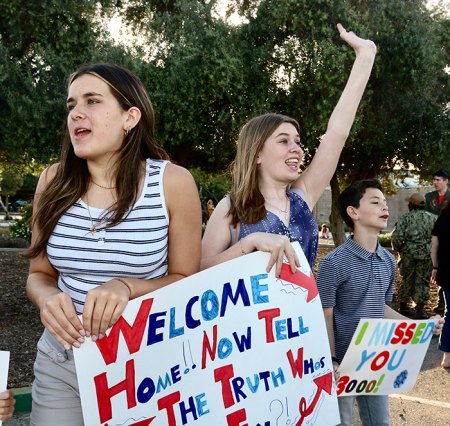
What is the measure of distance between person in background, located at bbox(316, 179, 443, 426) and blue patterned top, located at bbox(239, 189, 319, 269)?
541mm

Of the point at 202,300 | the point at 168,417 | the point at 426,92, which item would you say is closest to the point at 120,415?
the point at 168,417

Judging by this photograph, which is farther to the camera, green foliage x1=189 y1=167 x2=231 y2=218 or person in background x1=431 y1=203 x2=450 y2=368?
green foliage x1=189 y1=167 x2=231 y2=218

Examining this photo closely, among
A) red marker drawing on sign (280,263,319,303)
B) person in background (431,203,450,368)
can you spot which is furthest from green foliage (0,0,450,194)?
red marker drawing on sign (280,263,319,303)

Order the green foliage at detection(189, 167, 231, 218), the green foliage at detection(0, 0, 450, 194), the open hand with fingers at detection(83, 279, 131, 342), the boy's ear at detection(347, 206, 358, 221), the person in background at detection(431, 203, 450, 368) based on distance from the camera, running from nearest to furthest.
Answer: the open hand with fingers at detection(83, 279, 131, 342), the boy's ear at detection(347, 206, 358, 221), the person in background at detection(431, 203, 450, 368), the green foliage at detection(0, 0, 450, 194), the green foliage at detection(189, 167, 231, 218)

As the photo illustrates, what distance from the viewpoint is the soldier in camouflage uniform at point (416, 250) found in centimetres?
872

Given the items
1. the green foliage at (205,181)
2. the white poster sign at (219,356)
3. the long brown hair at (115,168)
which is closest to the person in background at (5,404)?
the white poster sign at (219,356)

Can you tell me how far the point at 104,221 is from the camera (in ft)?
6.41

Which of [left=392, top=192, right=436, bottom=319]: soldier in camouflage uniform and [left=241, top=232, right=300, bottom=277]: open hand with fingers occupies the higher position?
[left=241, top=232, right=300, bottom=277]: open hand with fingers

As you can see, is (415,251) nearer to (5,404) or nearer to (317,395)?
(317,395)

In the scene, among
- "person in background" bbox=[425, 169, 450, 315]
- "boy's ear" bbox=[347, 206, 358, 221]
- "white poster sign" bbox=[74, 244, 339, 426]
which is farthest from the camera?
"person in background" bbox=[425, 169, 450, 315]

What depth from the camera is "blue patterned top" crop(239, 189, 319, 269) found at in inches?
97.7

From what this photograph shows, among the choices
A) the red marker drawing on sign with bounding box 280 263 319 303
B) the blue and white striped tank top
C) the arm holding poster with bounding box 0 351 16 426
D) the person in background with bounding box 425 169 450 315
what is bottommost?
the person in background with bounding box 425 169 450 315

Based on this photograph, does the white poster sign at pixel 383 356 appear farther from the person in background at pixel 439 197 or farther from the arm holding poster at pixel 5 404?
the person in background at pixel 439 197

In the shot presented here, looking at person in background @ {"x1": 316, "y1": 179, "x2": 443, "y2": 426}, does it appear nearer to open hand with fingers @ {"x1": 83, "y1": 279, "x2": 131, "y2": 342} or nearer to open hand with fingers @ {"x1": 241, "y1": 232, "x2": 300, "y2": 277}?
open hand with fingers @ {"x1": 241, "y1": 232, "x2": 300, "y2": 277}
